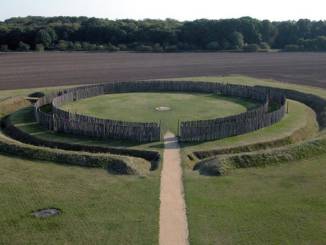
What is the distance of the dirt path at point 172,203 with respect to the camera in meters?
22.3

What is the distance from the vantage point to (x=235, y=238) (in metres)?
21.9

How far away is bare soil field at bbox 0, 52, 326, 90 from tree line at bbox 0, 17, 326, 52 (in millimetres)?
11279

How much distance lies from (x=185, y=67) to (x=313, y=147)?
58157 millimetres

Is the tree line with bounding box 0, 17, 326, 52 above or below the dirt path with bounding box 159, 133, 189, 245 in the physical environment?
above

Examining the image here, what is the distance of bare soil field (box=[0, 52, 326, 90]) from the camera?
77500 mm

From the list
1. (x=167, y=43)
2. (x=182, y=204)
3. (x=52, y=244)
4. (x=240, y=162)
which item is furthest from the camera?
(x=167, y=43)

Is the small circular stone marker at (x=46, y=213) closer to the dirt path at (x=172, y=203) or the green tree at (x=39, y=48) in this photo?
the dirt path at (x=172, y=203)

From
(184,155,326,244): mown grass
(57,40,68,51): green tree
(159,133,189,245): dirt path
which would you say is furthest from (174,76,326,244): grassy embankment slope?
(57,40,68,51): green tree

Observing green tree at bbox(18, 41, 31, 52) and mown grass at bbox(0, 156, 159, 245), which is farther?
green tree at bbox(18, 41, 31, 52)

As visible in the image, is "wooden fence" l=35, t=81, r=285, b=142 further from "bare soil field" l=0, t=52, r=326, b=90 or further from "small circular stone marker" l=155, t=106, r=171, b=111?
"bare soil field" l=0, t=52, r=326, b=90

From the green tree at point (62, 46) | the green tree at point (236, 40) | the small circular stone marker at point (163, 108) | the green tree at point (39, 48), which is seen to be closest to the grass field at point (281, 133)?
the small circular stone marker at point (163, 108)

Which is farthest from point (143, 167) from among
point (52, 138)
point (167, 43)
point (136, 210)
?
point (167, 43)

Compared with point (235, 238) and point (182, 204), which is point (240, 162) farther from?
point (235, 238)

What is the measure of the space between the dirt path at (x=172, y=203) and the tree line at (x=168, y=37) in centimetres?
8965
